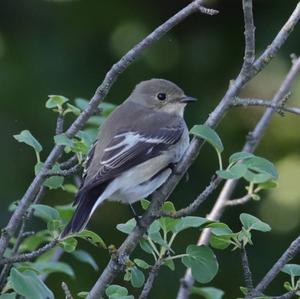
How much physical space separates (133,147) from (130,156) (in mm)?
83

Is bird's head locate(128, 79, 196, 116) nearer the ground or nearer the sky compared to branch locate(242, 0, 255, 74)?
nearer the sky

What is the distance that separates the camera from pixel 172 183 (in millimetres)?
3234

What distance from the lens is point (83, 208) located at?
144 inches

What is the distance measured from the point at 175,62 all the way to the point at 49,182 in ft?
12.7

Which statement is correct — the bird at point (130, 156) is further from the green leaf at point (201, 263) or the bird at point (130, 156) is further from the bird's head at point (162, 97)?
the green leaf at point (201, 263)

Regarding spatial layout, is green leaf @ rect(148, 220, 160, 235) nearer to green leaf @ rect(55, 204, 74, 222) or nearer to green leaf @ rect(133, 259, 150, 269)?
green leaf @ rect(133, 259, 150, 269)

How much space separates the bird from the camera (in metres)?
3.89

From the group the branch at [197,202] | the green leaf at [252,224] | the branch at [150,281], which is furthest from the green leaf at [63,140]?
the green leaf at [252,224]

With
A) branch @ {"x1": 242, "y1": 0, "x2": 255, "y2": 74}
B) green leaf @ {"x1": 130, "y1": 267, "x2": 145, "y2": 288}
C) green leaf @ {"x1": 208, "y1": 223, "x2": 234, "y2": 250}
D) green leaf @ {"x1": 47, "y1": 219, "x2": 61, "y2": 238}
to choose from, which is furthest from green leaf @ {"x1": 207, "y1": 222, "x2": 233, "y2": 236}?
green leaf @ {"x1": 47, "y1": 219, "x2": 61, "y2": 238}

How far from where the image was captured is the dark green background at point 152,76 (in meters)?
6.75

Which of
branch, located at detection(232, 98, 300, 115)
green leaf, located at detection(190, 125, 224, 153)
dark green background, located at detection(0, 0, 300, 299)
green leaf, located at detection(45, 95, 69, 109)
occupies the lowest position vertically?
green leaf, located at detection(190, 125, 224, 153)

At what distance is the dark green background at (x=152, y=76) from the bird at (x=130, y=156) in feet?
7.00

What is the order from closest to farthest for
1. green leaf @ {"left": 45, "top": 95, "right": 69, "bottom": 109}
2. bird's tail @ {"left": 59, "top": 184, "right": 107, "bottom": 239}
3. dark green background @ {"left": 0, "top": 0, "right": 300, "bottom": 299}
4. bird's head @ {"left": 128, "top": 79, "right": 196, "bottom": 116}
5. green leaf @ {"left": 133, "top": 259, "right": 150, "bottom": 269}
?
1. green leaf @ {"left": 133, "top": 259, "right": 150, "bottom": 269}
2. bird's tail @ {"left": 59, "top": 184, "right": 107, "bottom": 239}
3. green leaf @ {"left": 45, "top": 95, "right": 69, "bottom": 109}
4. bird's head @ {"left": 128, "top": 79, "right": 196, "bottom": 116}
5. dark green background @ {"left": 0, "top": 0, "right": 300, "bottom": 299}

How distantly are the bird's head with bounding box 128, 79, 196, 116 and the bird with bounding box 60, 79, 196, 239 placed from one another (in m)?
0.12
